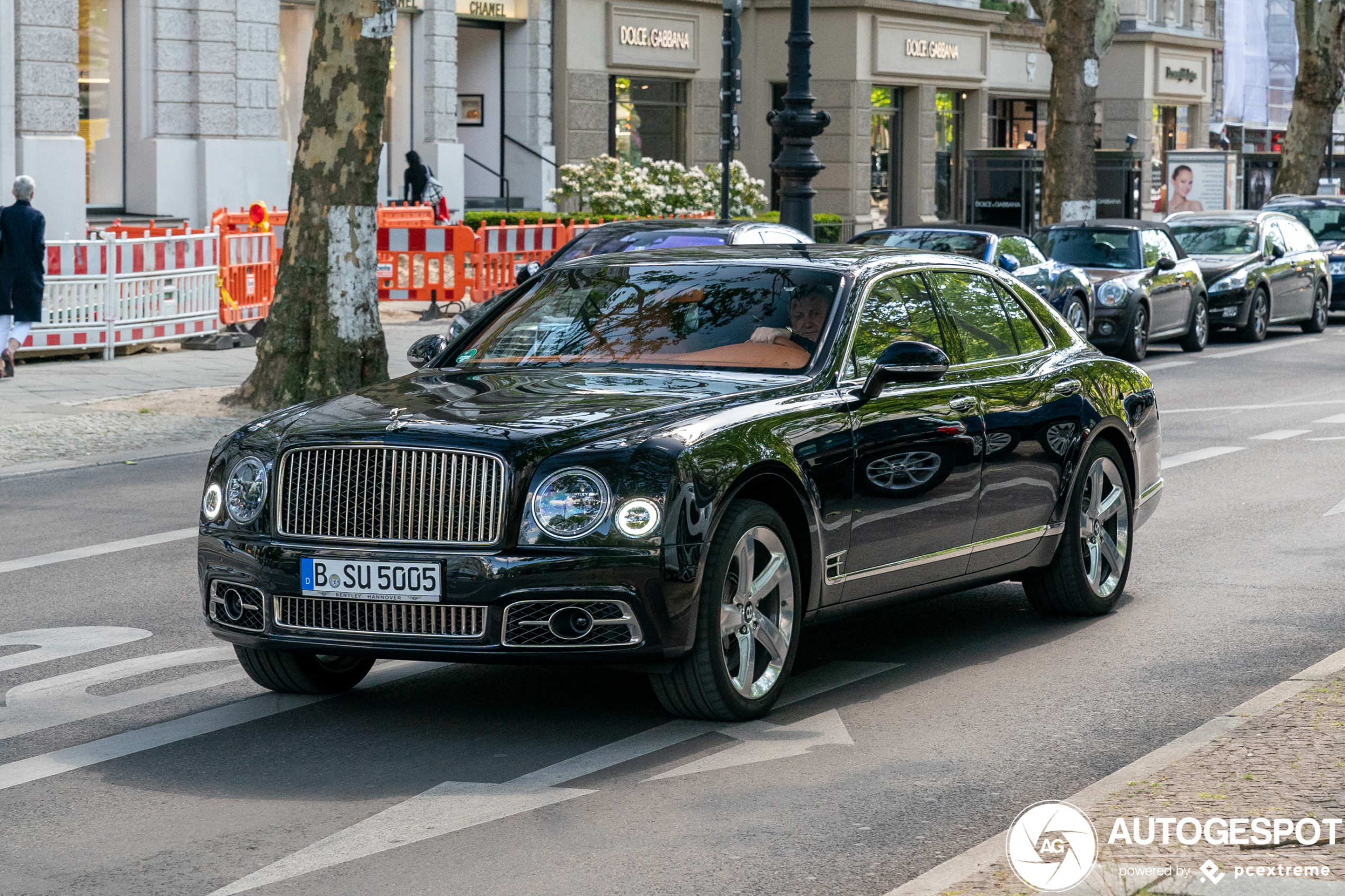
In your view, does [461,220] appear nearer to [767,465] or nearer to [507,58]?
[507,58]

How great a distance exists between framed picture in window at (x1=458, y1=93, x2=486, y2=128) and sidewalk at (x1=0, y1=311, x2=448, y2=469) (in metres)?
15.9

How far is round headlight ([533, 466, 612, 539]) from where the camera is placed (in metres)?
6.20

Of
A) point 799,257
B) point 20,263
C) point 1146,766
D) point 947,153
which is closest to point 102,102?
point 20,263

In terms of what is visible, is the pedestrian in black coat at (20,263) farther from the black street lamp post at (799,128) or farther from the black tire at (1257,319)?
the black tire at (1257,319)

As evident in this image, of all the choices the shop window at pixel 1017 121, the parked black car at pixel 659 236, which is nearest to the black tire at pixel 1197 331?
the parked black car at pixel 659 236

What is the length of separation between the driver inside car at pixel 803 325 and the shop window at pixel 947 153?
38800 mm

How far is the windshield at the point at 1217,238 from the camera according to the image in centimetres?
2642

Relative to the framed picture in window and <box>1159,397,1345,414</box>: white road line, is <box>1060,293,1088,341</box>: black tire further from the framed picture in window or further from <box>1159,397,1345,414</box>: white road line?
the framed picture in window

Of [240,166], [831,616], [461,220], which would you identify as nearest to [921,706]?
[831,616]

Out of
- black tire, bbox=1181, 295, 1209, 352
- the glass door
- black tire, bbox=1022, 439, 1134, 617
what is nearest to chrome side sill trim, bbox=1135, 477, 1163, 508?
black tire, bbox=1022, 439, 1134, 617

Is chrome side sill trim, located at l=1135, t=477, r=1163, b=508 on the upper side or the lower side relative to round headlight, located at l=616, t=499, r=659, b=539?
lower

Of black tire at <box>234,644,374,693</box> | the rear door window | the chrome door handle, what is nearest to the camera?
black tire at <box>234,644,374,693</box>

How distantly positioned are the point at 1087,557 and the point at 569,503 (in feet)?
10.2

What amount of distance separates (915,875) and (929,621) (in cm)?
362
